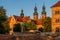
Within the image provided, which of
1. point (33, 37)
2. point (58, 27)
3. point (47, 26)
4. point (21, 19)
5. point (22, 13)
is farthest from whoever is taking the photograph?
point (22, 13)

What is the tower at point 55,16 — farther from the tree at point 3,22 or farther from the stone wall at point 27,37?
the stone wall at point 27,37

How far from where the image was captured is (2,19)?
163 feet

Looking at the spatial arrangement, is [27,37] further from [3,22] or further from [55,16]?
[55,16]

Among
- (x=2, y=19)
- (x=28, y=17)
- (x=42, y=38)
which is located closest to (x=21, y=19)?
(x=28, y=17)

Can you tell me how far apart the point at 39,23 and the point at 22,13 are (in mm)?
8564

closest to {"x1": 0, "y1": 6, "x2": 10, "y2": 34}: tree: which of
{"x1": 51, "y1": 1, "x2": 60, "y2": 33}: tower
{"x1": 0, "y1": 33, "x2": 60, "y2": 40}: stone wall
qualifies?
{"x1": 0, "y1": 33, "x2": 60, "y2": 40}: stone wall

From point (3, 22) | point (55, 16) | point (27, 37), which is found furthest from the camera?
point (55, 16)

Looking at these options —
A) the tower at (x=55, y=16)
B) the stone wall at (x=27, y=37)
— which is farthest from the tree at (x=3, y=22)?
the tower at (x=55, y=16)

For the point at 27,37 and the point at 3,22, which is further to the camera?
the point at 3,22

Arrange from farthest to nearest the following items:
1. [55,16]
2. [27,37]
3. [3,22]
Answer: [55,16] < [3,22] < [27,37]

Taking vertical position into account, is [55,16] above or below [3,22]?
above

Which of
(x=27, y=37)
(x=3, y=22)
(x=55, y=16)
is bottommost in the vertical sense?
(x=27, y=37)

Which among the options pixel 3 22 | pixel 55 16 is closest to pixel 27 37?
pixel 3 22

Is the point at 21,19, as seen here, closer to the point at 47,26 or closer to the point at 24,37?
the point at 47,26
